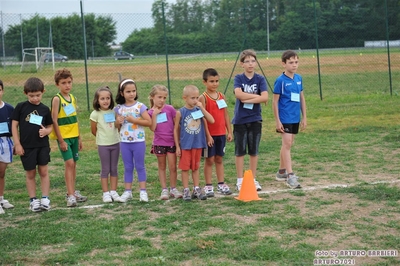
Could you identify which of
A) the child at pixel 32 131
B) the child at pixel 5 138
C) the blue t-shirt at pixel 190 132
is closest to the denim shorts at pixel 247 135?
the blue t-shirt at pixel 190 132

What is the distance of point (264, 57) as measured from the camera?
19922 mm

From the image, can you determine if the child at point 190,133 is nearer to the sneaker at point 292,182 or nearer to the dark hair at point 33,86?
the sneaker at point 292,182

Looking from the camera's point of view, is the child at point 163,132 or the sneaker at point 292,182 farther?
the sneaker at point 292,182

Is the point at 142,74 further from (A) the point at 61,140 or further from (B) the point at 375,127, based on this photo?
(A) the point at 61,140

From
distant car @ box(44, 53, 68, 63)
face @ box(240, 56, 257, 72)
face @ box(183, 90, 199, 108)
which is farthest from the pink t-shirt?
distant car @ box(44, 53, 68, 63)

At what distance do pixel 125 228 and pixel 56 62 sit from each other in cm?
2530

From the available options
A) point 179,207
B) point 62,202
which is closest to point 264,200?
point 179,207

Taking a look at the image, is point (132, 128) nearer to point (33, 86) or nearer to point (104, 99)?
point (104, 99)

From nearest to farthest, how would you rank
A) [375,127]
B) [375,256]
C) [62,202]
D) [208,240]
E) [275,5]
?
1. [375,256]
2. [208,240]
3. [62,202]
4. [375,127]
5. [275,5]

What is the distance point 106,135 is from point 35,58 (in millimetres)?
26053

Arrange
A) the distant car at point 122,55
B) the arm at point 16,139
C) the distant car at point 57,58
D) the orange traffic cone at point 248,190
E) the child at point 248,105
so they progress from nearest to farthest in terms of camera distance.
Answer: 1. the arm at point 16,139
2. the orange traffic cone at point 248,190
3. the child at point 248,105
4. the distant car at point 122,55
5. the distant car at point 57,58

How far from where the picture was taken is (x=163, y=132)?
7004mm

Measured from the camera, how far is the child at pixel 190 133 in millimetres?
6875

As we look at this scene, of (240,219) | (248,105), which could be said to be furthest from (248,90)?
(240,219)
